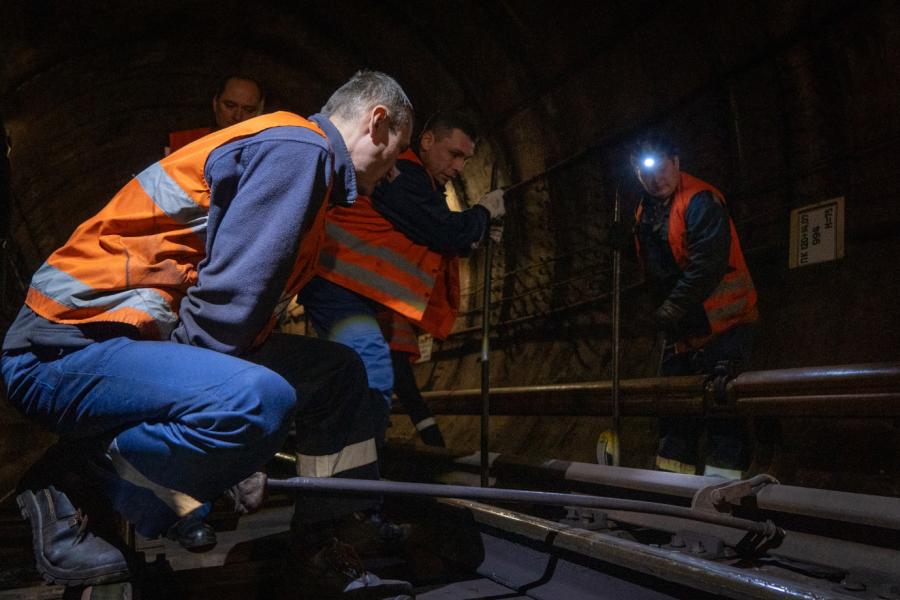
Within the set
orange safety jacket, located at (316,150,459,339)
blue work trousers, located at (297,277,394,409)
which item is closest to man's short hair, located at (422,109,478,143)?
orange safety jacket, located at (316,150,459,339)

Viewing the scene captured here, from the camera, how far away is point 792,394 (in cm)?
262

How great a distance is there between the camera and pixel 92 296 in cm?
153

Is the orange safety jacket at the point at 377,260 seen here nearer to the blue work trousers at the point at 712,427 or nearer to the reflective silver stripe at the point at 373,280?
the reflective silver stripe at the point at 373,280

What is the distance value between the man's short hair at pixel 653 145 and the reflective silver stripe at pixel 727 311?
1.11 meters

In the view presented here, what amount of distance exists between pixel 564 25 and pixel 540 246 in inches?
81.7

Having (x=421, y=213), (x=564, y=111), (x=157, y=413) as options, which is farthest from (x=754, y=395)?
(x=564, y=111)

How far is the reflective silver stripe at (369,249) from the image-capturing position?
9.27 ft

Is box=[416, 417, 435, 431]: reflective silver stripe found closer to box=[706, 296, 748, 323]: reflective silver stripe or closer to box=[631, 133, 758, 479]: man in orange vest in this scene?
box=[631, 133, 758, 479]: man in orange vest

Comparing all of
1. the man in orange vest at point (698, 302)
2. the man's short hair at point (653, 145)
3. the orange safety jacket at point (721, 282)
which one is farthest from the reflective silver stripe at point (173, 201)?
the man's short hair at point (653, 145)

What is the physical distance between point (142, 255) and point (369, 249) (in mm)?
1341

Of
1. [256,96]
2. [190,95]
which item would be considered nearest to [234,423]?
[256,96]

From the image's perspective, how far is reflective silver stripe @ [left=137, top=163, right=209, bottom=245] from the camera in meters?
1.60

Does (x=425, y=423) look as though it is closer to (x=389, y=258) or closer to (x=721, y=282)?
(x=389, y=258)

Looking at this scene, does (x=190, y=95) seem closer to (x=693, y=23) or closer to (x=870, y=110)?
(x=693, y=23)
